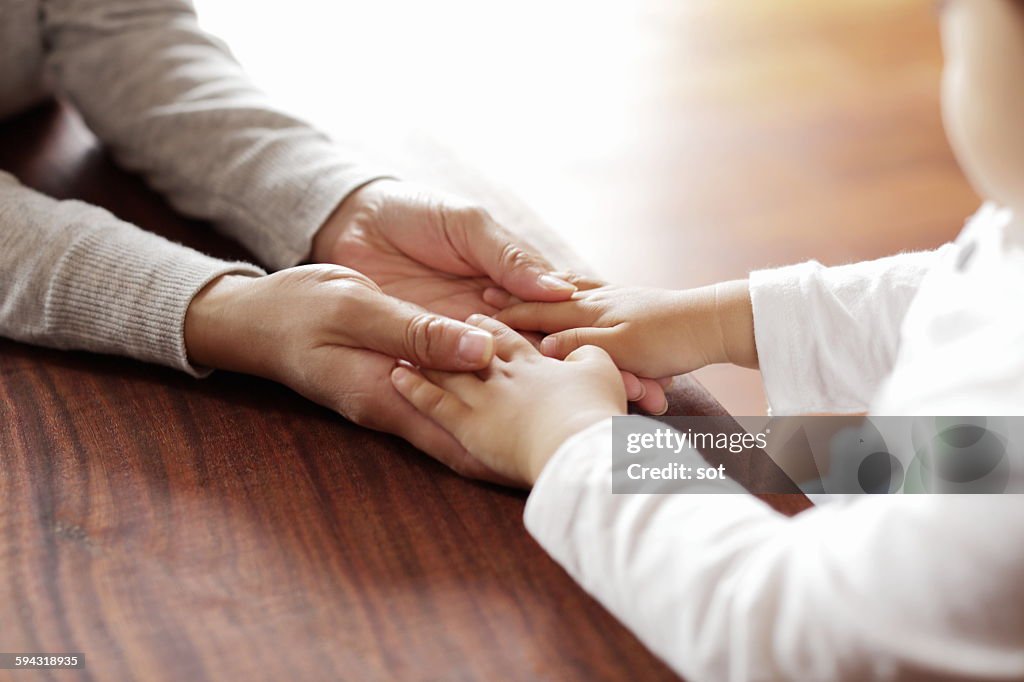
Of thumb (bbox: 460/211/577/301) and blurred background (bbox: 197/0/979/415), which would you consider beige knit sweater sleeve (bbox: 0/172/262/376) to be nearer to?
thumb (bbox: 460/211/577/301)

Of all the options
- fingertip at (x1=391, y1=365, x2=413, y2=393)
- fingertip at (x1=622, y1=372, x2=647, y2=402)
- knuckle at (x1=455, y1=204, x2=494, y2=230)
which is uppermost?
knuckle at (x1=455, y1=204, x2=494, y2=230)

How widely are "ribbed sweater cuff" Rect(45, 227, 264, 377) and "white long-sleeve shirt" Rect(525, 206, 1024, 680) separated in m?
0.28

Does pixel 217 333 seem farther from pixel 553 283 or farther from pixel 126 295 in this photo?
pixel 553 283

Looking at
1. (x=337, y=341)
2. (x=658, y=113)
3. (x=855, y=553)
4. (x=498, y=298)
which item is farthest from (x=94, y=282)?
(x=658, y=113)

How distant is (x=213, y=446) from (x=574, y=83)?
3.10ft

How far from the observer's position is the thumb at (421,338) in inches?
23.5

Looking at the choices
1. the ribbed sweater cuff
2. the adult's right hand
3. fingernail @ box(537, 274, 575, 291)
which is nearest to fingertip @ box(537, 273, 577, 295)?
fingernail @ box(537, 274, 575, 291)

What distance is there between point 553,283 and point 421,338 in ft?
0.46

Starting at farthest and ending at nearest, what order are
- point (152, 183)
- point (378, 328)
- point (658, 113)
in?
point (658, 113) → point (152, 183) → point (378, 328)

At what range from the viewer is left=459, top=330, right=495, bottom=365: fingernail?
0.60 m

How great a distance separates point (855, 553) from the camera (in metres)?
0.41

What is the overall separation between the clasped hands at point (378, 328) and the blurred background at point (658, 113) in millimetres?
150

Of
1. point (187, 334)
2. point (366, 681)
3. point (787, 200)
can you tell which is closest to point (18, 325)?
point (187, 334)

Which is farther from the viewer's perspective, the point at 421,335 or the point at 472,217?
the point at 472,217
